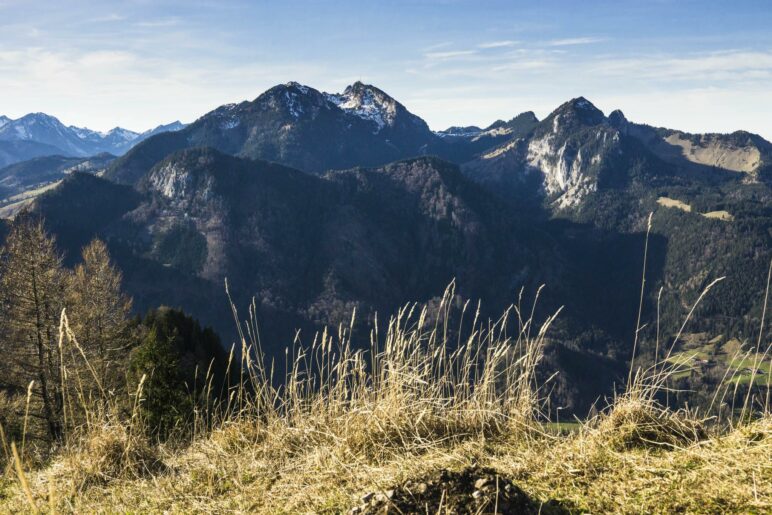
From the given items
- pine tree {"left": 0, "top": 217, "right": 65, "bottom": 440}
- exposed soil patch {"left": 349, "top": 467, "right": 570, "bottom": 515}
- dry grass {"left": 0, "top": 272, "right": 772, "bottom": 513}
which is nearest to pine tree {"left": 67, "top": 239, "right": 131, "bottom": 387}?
pine tree {"left": 0, "top": 217, "right": 65, "bottom": 440}

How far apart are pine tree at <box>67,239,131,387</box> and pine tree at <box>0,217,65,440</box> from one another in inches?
53.7

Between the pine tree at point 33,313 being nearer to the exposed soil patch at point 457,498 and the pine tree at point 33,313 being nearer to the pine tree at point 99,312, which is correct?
the pine tree at point 99,312

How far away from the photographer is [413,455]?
4738 millimetres

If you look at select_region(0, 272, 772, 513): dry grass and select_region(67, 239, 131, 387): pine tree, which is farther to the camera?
select_region(67, 239, 131, 387): pine tree

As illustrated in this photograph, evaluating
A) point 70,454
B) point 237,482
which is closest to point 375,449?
point 237,482

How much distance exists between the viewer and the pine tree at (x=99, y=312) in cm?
2631

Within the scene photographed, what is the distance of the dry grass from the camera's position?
3684 mm

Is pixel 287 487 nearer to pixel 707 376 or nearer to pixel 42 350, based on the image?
pixel 42 350

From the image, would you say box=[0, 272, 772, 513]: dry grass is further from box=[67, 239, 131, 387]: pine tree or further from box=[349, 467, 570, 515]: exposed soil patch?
box=[67, 239, 131, 387]: pine tree

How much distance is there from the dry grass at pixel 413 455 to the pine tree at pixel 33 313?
2080cm

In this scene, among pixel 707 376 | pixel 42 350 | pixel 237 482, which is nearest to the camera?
pixel 237 482

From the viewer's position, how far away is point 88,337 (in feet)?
89.9

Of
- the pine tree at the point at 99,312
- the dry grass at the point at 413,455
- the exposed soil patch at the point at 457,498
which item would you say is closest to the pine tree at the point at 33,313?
the pine tree at the point at 99,312

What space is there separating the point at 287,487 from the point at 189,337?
107 ft
